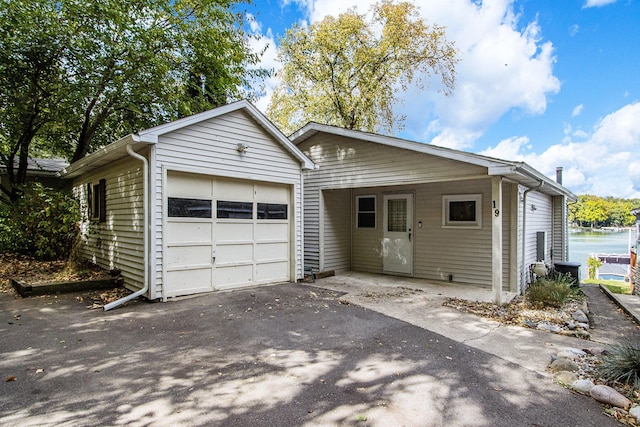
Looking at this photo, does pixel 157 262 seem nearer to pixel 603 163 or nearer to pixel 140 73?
pixel 140 73

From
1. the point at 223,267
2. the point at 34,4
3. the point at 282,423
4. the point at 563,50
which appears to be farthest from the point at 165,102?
the point at 563,50

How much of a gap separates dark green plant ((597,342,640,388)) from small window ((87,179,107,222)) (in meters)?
8.83

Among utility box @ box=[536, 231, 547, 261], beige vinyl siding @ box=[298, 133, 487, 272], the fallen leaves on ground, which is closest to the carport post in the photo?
the fallen leaves on ground

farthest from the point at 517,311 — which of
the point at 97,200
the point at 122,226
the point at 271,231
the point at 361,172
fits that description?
the point at 97,200

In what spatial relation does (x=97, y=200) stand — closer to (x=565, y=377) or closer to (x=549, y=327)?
(x=565, y=377)

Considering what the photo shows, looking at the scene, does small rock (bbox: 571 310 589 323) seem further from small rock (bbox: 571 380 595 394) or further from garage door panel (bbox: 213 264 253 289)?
garage door panel (bbox: 213 264 253 289)

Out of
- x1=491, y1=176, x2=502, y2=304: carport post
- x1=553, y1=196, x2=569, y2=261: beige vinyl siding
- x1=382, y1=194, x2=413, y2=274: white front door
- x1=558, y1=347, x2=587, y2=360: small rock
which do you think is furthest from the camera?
x1=553, y1=196, x2=569, y2=261: beige vinyl siding

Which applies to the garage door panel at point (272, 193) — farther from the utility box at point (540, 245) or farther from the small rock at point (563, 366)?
the utility box at point (540, 245)

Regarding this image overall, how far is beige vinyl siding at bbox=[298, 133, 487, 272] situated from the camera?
720 cm

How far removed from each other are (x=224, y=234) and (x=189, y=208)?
0.88m

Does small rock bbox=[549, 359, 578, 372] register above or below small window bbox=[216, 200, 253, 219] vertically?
below

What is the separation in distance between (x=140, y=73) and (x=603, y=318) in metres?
12.9

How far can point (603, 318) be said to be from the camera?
21.1ft

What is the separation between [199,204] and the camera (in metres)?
6.52
